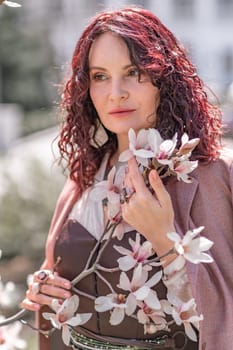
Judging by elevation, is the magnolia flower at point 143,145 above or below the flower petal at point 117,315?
above

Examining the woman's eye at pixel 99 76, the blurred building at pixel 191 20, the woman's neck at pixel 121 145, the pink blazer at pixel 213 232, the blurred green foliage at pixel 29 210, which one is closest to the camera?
the pink blazer at pixel 213 232

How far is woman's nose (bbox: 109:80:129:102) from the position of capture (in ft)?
6.59

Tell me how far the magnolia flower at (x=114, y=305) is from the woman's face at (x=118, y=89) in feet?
1.48

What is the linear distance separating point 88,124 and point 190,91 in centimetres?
29

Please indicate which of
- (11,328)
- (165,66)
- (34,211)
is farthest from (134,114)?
(34,211)

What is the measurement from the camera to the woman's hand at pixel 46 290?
2.00 metres

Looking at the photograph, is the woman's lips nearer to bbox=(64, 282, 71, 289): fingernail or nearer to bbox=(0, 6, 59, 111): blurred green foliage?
bbox=(64, 282, 71, 289): fingernail

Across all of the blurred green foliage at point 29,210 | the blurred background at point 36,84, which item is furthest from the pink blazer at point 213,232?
the blurred green foliage at point 29,210

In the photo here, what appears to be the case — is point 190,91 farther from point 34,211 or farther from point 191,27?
point 191,27

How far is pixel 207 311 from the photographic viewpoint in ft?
6.42

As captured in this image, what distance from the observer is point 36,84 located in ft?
66.9

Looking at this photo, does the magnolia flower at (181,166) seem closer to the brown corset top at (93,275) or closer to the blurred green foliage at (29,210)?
the brown corset top at (93,275)

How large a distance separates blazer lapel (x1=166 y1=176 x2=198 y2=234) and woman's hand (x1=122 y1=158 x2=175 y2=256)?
0.51 ft

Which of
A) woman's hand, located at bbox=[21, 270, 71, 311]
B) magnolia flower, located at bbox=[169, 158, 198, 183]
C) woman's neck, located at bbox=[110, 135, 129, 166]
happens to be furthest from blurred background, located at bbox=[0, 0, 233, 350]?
magnolia flower, located at bbox=[169, 158, 198, 183]
